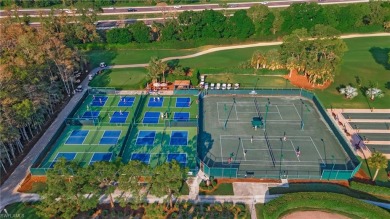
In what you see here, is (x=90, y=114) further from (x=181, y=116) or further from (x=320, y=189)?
(x=320, y=189)

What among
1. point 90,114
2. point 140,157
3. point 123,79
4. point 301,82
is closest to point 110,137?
point 140,157

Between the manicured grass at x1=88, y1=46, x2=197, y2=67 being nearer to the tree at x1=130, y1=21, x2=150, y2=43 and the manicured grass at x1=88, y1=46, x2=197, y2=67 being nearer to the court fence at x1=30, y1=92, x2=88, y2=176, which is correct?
the tree at x1=130, y1=21, x2=150, y2=43

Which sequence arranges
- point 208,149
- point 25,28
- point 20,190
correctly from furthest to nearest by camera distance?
point 25,28, point 208,149, point 20,190

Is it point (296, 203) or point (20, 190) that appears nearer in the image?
point (296, 203)

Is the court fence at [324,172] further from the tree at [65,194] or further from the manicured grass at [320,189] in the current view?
the tree at [65,194]

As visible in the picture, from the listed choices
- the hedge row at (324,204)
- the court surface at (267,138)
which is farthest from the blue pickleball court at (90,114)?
the hedge row at (324,204)

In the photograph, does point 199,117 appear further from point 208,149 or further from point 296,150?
point 296,150

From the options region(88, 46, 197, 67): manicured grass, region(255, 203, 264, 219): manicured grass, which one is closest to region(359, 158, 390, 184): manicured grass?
region(255, 203, 264, 219): manicured grass

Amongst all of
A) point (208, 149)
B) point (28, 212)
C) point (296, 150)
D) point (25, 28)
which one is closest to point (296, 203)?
point (296, 150)
